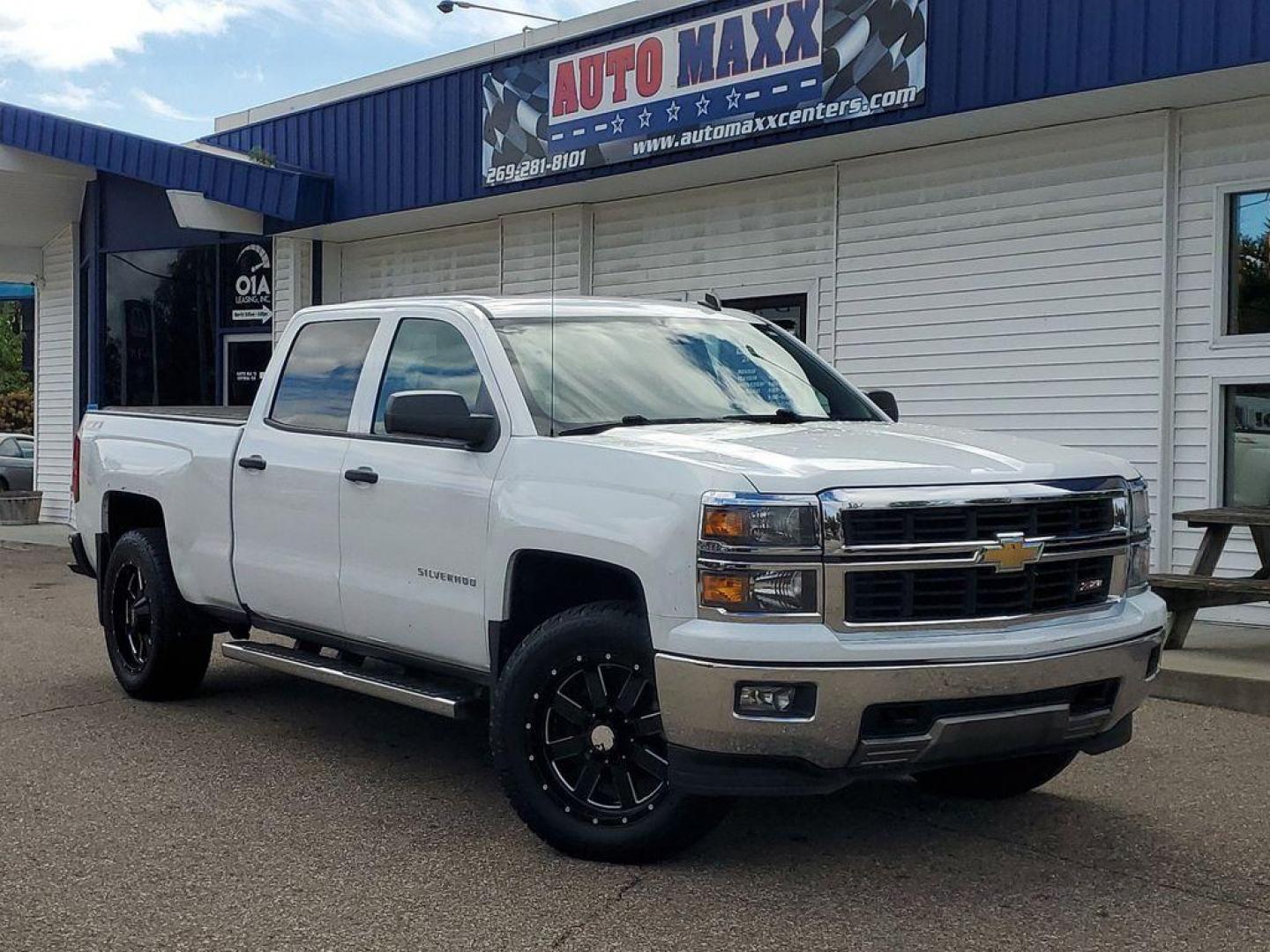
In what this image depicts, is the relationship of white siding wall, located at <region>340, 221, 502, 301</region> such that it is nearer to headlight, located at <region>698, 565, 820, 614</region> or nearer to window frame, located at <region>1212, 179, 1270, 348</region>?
window frame, located at <region>1212, 179, 1270, 348</region>

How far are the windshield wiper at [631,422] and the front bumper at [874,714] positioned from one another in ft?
3.46

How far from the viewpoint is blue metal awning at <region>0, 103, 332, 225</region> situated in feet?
53.2

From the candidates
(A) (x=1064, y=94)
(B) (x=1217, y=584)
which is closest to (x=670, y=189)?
(A) (x=1064, y=94)

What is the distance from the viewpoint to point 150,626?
7453 millimetres

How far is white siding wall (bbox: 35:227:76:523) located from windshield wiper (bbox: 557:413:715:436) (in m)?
17.4

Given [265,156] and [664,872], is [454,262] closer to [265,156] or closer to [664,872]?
[265,156]

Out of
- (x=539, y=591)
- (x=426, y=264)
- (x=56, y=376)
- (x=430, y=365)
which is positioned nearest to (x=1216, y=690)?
(x=539, y=591)

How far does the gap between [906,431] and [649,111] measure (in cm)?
789

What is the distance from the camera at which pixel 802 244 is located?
42.5 ft

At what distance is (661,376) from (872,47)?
6346 mm

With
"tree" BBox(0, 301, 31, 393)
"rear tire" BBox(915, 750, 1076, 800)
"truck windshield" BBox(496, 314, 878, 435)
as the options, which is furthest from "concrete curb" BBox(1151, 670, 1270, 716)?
"tree" BBox(0, 301, 31, 393)

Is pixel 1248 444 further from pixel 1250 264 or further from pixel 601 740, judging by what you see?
pixel 601 740

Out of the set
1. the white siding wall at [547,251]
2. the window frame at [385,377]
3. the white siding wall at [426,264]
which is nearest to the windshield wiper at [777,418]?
the window frame at [385,377]

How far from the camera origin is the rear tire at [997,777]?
552 cm
